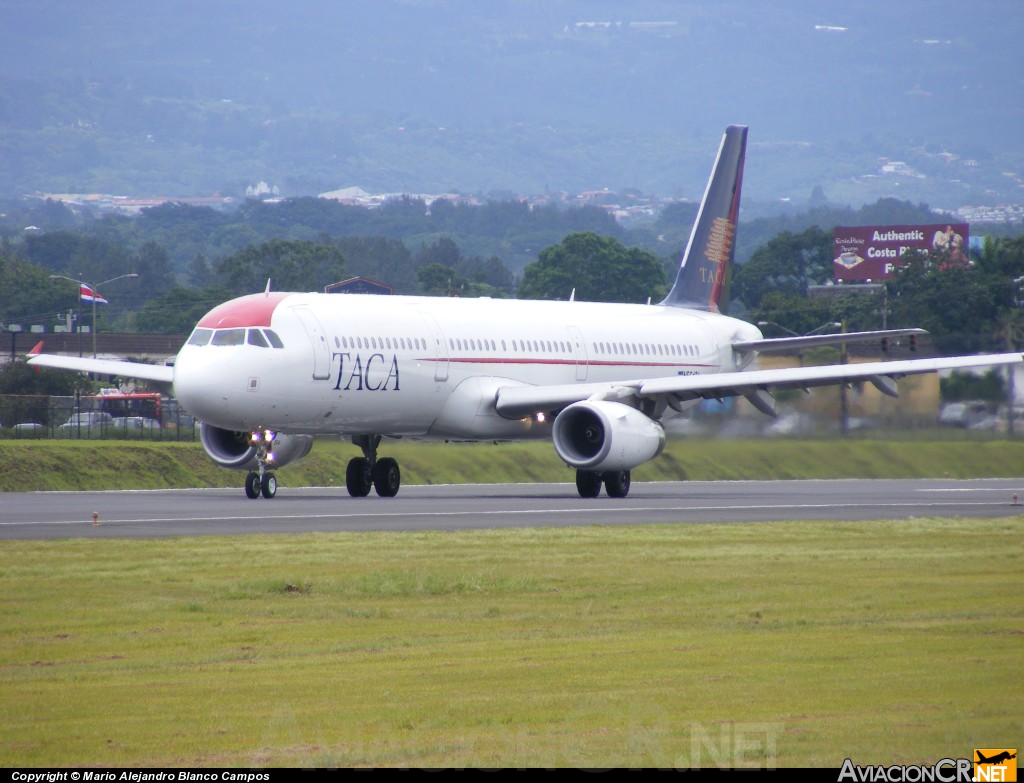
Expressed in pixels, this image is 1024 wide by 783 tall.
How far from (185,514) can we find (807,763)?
64.8 ft

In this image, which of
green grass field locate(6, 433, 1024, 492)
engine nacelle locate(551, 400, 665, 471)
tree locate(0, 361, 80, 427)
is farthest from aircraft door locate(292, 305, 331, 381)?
tree locate(0, 361, 80, 427)

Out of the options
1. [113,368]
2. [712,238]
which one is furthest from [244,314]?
[712,238]

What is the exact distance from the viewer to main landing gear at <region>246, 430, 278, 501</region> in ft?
106

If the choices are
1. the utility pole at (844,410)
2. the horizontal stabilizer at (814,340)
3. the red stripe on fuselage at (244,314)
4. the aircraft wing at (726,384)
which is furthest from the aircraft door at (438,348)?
the utility pole at (844,410)

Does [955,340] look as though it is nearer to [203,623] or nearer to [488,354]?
[488,354]

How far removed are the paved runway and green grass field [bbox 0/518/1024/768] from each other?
3.19m

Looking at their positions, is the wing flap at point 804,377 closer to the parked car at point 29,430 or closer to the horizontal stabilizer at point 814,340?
the horizontal stabilizer at point 814,340

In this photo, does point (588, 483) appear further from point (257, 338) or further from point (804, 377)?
point (257, 338)

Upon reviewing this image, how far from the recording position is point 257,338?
3095cm

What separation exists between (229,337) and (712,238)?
1866cm

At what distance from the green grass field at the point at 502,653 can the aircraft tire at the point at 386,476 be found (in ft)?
42.2

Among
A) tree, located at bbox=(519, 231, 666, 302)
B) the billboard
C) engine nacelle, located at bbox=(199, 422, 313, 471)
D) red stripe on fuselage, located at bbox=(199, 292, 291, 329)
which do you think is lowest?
engine nacelle, located at bbox=(199, 422, 313, 471)

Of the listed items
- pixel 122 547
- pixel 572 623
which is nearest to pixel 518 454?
pixel 122 547

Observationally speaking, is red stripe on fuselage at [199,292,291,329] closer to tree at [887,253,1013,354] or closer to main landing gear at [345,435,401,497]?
main landing gear at [345,435,401,497]
